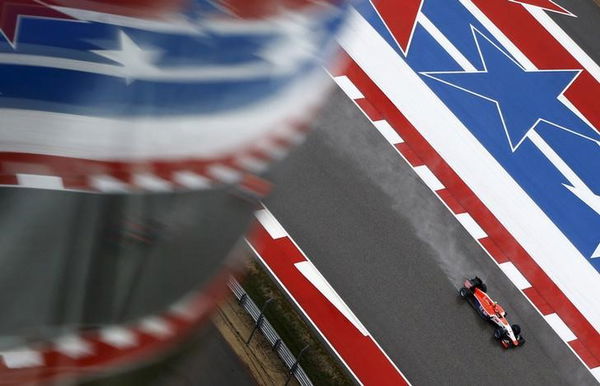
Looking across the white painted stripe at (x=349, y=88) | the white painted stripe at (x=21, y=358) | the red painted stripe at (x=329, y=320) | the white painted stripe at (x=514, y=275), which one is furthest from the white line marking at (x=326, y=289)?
the white painted stripe at (x=21, y=358)

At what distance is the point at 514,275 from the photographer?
1577 cm

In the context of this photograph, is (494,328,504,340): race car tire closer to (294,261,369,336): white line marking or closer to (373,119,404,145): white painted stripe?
(294,261,369,336): white line marking

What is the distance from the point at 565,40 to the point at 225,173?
58.6ft

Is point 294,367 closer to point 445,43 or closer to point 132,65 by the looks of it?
point 445,43

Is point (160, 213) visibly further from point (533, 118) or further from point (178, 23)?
point (533, 118)

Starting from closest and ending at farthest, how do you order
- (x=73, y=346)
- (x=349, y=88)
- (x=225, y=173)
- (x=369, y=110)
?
(x=225, y=173)
(x=73, y=346)
(x=369, y=110)
(x=349, y=88)

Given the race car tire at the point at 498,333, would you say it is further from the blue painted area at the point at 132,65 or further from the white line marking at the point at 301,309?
the blue painted area at the point at 132,65

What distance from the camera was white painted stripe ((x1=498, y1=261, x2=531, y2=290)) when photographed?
618 inches

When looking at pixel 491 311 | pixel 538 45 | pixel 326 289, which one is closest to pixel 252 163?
pixel 326 289

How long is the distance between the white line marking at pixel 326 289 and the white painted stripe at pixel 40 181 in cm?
1162

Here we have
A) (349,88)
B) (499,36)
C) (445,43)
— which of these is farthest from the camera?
(499,36)

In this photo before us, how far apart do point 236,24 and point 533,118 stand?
15.9 m

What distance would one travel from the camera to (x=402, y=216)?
1595 centimetres

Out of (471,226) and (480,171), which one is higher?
(480,171)
